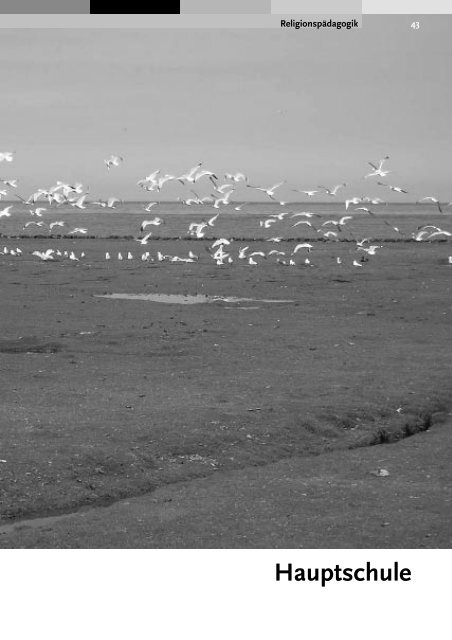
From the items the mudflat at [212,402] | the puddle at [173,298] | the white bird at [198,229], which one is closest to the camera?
the mudflat at [212,402]

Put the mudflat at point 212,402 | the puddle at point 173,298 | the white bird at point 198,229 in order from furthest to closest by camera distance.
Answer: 1. the white bird at point 198,229
2. the puddle at point 173,298
3. the mudflat at point 212,402

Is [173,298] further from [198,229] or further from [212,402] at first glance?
[198,229]

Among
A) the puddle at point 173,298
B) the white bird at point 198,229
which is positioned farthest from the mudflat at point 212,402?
the white bird at point 198,229

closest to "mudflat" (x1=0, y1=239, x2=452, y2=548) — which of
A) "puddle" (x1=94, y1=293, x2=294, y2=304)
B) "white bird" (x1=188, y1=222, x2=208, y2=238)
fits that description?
"puddle" (x1=94, y1=293, x2=294, y2=304)

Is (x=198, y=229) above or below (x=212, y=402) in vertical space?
above

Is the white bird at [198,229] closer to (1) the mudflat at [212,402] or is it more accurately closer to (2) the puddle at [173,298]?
(2) the puddle at [173,298]

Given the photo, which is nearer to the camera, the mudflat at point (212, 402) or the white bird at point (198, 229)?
the mudflat at point (212, 402)

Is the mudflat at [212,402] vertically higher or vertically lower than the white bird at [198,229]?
lower

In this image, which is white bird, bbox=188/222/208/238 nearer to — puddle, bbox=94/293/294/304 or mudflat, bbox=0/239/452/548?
puddle, bbox=94/293/294/304

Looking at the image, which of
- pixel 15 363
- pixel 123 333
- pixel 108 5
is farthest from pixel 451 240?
pixel 108 5

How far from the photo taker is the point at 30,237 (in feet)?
232

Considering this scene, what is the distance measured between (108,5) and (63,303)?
671 inches

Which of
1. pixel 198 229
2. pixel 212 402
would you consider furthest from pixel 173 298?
pixel 198 229

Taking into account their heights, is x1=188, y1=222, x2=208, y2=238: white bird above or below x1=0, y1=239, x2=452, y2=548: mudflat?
above
